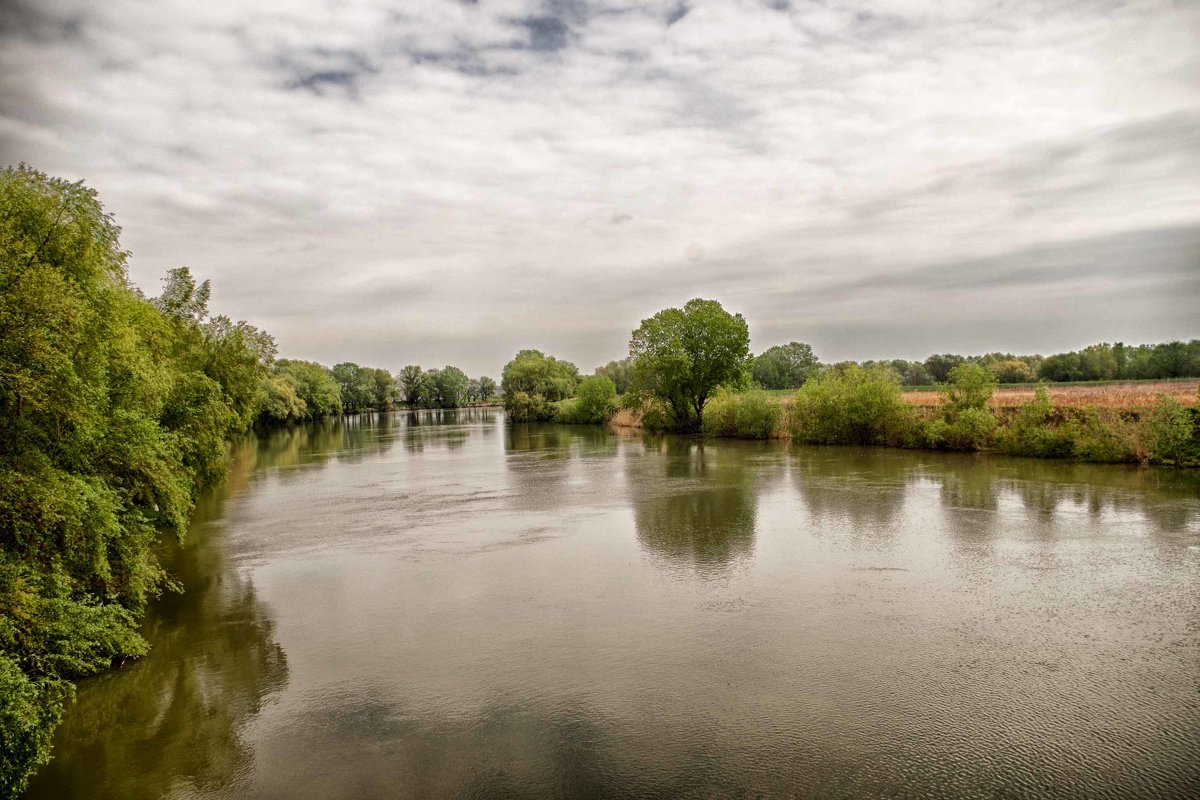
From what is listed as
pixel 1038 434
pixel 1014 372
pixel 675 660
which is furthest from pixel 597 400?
pixel 675 660

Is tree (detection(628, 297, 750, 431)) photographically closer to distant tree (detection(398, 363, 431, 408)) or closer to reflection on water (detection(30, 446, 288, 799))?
reflection on water (detection(30, 446, 288, 799))

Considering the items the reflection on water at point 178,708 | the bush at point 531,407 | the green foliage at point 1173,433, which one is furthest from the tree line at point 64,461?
the bush at point 531,407

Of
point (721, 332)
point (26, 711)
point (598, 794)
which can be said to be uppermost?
point (721, 332)

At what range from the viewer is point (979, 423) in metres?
35.8

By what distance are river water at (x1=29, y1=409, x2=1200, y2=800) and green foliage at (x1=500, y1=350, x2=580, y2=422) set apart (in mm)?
71891

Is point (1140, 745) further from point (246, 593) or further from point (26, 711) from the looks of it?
point (246, 593)

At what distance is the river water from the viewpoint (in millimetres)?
7699

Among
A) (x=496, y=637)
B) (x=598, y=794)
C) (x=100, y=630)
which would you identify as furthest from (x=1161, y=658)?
(x=100, y=630)

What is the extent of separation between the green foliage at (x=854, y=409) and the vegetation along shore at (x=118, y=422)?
100mm

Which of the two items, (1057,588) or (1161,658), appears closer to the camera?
(1161,658)

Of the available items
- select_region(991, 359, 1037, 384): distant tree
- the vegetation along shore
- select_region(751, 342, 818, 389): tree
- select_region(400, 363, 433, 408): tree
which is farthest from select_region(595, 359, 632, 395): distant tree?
the vegetation along shore

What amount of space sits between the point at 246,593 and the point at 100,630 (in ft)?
17.7

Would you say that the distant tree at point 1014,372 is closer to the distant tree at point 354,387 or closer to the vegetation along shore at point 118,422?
the vegetation along shore at point 118,422

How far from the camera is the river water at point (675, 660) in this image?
25.3ft
